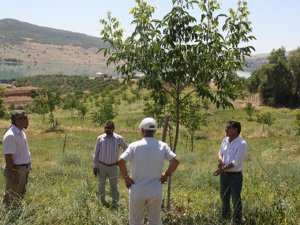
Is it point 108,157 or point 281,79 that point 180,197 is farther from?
point 281,79

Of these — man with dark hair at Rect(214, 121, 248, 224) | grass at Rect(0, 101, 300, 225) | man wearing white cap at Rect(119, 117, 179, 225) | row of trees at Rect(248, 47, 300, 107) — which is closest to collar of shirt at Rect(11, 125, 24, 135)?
grass at Rect(0, 101, 300, 225)

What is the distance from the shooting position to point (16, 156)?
650 centimetres

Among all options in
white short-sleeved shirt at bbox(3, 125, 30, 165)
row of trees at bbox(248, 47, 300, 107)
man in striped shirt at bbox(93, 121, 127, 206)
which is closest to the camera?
white short-sleeved shirt at bbox(3, 125, 30, 165)

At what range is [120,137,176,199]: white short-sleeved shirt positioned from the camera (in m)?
5.04

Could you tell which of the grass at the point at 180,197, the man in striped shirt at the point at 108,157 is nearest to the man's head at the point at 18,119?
the grass at the point at 180,197

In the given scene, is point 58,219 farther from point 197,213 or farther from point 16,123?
point 197,213

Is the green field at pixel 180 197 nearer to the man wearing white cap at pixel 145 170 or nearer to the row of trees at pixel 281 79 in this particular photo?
the man wearing white cap at pixel 145 170

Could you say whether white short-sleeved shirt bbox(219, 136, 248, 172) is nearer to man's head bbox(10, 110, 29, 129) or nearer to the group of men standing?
the group of men standing

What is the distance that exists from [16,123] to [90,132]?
26917 mm

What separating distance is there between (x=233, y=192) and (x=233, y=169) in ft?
1.15

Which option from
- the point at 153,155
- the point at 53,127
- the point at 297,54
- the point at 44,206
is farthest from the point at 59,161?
the point at 297,54

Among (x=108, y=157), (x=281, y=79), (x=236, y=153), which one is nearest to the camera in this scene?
(x=236, y=153)

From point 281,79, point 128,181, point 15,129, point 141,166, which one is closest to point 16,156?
point 15,129

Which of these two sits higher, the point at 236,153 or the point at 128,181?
the point at 236,153
